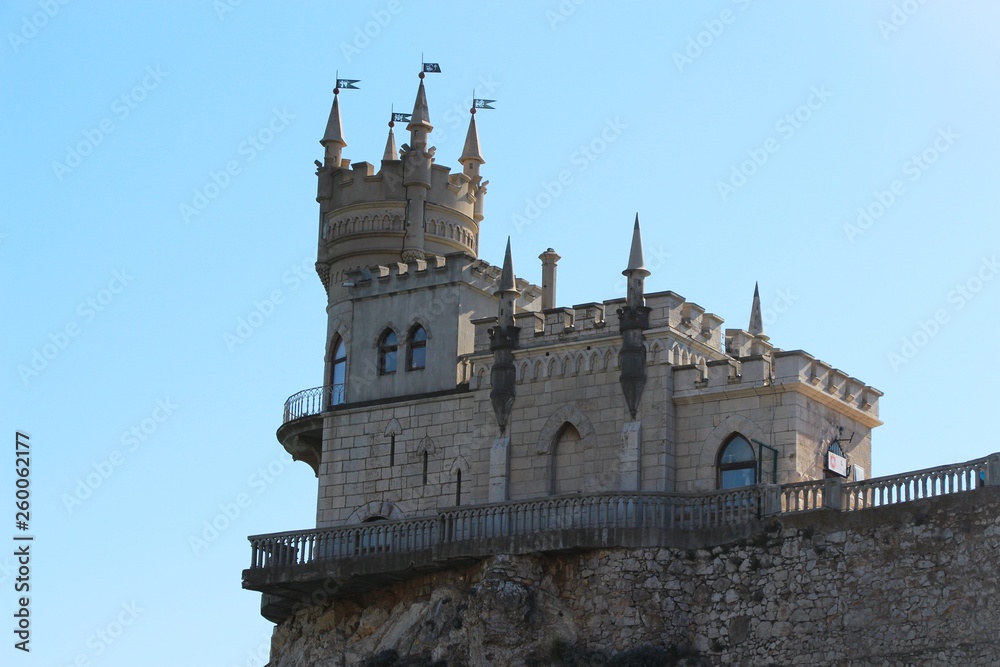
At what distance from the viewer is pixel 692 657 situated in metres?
43.9

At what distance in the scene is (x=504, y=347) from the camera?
4997cm

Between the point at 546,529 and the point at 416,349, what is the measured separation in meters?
7.58

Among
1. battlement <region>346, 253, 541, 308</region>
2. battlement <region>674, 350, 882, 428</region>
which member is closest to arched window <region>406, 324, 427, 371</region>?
battlement <region>346, 253, 541, 308</region>

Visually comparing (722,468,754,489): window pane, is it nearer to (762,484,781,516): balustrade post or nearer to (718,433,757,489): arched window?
(718,433,757,489): arched window

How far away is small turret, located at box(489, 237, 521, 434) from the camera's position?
49.7 metres

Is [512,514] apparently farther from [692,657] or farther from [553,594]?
[692,657]

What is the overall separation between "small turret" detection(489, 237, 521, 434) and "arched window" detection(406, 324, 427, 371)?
7.28 ft

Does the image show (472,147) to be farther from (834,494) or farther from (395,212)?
(834,494)

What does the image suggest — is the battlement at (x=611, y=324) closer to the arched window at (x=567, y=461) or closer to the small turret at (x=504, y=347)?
the small turret at (x=504, y=347)

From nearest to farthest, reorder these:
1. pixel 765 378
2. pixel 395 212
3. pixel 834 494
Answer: pixel 834 494
pixel 765 378
pixel 395 212

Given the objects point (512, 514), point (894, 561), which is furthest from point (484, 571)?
point (894, 561)

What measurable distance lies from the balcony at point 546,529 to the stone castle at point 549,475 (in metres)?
0.05

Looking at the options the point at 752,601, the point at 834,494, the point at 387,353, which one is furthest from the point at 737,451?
the point at 387,353

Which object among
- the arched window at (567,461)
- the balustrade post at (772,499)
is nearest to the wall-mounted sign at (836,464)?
the balustrade post at (772,499)
